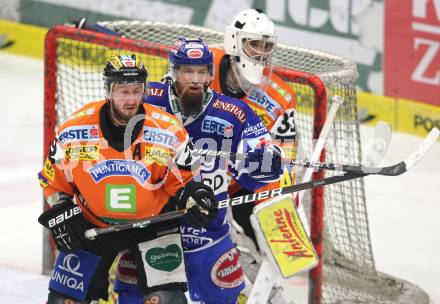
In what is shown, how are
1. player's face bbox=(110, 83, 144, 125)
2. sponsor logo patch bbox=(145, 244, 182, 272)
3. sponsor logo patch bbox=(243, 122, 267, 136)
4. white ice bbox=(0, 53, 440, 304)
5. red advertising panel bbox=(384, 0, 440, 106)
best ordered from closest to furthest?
player's face bbox=(110, 83, 144, 125), sponsor logo patch bbox=(145, 244, 182, 272), sponsor logo patch bbox=(243, 122, 267, 136), white ice bbox=(0, 53, 440, 304), red advertising panel bbox=(384, 0, 440, 106)

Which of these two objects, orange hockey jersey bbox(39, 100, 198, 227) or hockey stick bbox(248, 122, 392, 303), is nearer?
orange hockey jersey bbox(39, 100, 198, 227)

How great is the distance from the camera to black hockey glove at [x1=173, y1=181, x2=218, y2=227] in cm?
425

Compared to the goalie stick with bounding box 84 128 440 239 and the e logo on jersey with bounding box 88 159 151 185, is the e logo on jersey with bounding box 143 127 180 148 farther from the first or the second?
the goalie stick with bounding box 84 128 440 239

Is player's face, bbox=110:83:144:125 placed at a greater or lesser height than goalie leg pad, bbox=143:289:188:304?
greater

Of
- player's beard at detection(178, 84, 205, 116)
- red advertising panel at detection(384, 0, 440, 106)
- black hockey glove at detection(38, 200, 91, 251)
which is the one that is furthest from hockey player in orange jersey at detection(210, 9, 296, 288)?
red advertising panel at detection(384, 0, 440, 106)

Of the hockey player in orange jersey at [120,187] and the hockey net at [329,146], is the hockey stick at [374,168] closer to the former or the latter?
the hockey player in orange jersey at [120,187]

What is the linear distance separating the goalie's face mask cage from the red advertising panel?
371cm

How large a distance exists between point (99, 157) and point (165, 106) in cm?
61

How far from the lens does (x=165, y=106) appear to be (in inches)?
189

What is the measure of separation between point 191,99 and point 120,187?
611 mm

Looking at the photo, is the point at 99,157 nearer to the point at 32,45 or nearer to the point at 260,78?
the point at 260,78

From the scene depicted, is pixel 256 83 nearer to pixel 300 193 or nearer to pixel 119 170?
pixel 300 193

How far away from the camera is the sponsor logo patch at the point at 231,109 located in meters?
4.73

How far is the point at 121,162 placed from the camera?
4262mm
